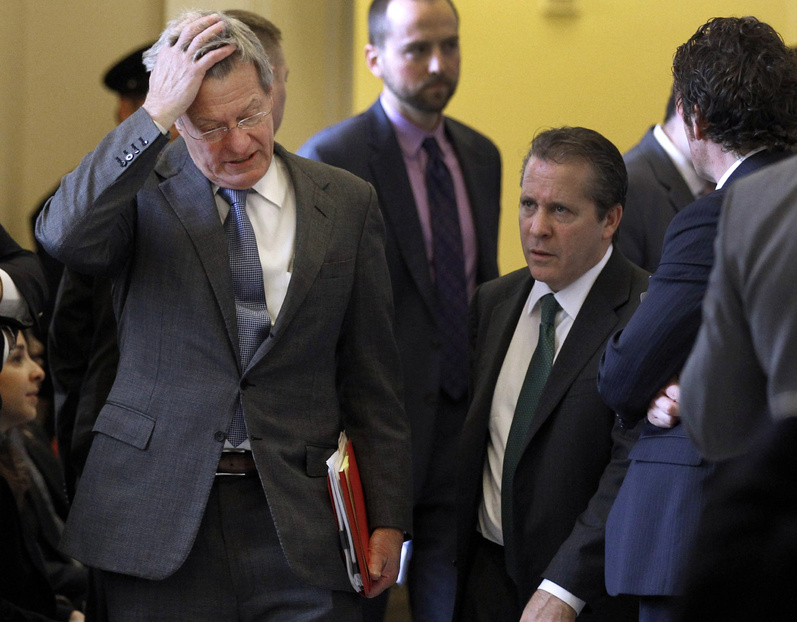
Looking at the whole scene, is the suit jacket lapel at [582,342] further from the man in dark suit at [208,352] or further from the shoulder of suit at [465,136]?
the shoulder of suit at [465,136]

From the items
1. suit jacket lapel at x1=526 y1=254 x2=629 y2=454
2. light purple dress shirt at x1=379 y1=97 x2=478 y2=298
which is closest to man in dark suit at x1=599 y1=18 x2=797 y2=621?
suit jacket lapel at x1=526 y1=254 x2=629 y2=454

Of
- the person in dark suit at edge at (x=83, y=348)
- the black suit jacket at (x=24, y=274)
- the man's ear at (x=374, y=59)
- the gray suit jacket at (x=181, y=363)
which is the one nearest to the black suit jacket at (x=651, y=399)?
the gray suit jacket at (x=181, y=363)

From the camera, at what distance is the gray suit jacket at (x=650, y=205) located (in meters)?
3.45

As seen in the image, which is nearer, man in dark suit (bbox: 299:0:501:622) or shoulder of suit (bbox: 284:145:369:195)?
shoulder of suit (bbox: 284:145:369:195)

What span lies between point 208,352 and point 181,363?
6 cm

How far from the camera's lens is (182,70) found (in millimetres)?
2105

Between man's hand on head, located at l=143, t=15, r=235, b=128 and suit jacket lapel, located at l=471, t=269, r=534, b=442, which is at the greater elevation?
man's hand on head, located at l=143, t=15, r=235, b=128

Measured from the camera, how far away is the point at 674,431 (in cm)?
193

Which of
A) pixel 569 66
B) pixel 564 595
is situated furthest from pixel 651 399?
pixel 569 66

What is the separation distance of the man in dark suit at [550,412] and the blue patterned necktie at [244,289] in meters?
0.61

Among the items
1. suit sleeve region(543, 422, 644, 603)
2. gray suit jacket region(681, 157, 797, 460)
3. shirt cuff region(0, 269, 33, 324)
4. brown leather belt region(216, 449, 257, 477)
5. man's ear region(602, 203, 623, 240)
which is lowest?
suit sleeve region(543, 422, 644, 603)

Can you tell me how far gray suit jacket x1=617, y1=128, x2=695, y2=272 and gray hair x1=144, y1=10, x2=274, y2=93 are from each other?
1.52 metres

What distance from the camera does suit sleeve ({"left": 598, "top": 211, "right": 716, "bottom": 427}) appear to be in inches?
73.2

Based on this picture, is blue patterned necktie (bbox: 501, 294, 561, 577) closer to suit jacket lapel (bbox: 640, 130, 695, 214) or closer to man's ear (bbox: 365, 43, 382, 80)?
suit jacket lapel (bbox: 640, 130, 695, 214)
